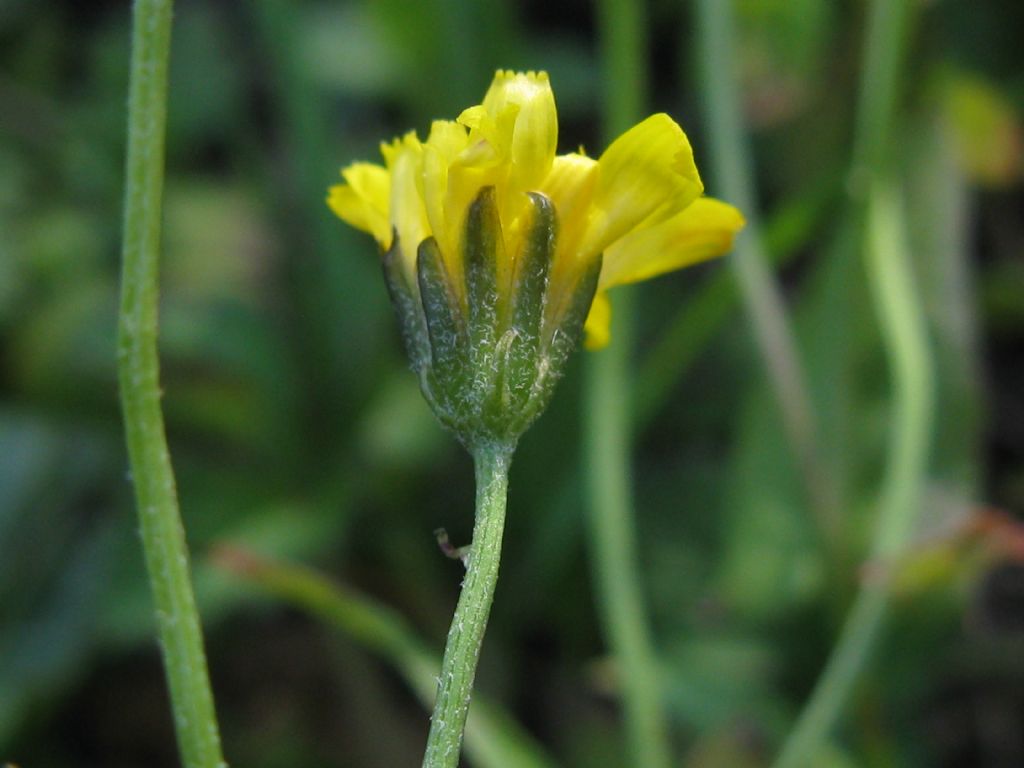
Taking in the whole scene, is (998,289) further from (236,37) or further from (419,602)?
(236,37)

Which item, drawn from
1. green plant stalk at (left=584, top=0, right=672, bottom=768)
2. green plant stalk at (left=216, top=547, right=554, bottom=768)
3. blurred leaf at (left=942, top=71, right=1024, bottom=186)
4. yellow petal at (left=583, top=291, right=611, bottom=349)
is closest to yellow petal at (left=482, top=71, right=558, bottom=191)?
yellow petal at (left=583, top=291, right=611, bottom=349)

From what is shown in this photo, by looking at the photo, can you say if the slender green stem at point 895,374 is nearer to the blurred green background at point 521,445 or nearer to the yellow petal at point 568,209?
the blurred green background at point 521,445

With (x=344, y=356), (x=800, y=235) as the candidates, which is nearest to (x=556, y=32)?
(x=344, y=356)

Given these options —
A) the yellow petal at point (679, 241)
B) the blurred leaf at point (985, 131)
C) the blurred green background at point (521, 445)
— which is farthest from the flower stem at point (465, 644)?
the blurred leaf at point (985, 131)

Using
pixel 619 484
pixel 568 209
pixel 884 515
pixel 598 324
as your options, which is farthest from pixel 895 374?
pixel 568 209

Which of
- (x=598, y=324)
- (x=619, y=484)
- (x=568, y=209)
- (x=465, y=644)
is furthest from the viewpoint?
(x=619, y=484)

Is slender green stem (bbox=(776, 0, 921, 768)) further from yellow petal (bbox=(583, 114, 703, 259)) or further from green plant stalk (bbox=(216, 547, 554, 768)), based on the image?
yellow petal (bbox=(583, 114, 703, 259))

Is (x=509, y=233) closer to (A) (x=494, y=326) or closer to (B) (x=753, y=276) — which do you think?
(A) (x=494, y=326)
